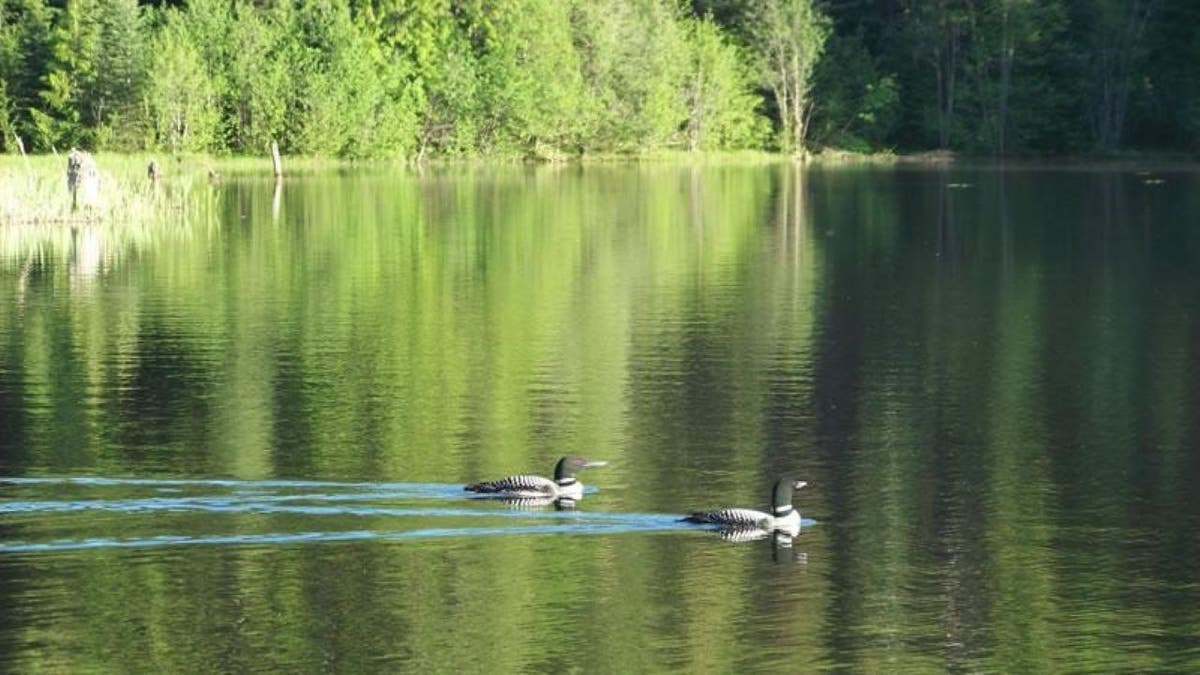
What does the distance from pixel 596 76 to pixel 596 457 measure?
8368cm

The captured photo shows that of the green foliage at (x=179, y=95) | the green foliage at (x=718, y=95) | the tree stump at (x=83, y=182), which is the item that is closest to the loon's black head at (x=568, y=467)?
the tree stump at (x=83, y=182)

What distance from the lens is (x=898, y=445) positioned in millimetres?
22266

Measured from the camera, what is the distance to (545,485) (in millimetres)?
18609

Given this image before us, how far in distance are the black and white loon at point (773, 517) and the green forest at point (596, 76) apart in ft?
229

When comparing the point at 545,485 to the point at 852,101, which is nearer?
the point at 545,485

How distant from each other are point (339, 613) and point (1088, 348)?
17569mm

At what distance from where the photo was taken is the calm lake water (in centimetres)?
1485

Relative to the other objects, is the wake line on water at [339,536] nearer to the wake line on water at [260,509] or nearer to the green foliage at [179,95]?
the wake line on water at [260,509]

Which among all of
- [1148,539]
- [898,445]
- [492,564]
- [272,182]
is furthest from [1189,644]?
[272,182]

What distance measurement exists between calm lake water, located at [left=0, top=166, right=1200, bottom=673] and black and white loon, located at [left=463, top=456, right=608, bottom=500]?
0.22 metres

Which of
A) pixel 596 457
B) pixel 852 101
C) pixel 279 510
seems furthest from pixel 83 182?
pixel 852 101

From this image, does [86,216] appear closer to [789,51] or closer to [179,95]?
[179,95]

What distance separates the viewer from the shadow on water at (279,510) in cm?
1752

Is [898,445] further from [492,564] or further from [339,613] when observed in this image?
[339,613]
